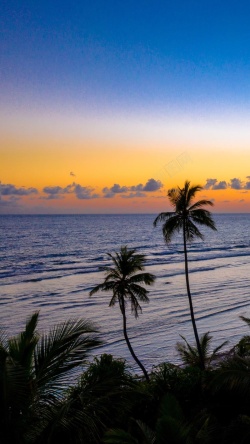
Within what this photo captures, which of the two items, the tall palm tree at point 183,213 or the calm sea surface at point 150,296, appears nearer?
the tall palm tree at point 183,213

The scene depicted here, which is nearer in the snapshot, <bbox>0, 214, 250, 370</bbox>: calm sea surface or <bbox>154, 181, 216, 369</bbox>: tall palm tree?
<bbox>154, 181, 216, 369</bbox>: tall palm tree

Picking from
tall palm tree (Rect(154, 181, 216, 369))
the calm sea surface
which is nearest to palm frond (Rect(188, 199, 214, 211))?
tall palm tree (Rect(154, 181, 216, 369))

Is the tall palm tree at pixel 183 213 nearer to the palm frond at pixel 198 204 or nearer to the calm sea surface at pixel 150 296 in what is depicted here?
the palm frond at pixel 198 204

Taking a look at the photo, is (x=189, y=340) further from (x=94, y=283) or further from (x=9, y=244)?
(x=9, y=244)

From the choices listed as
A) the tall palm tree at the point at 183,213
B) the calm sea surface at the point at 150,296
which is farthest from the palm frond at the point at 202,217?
the calm sea surface at the point at 150,296

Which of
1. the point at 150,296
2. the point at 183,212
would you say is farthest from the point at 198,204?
the point at 150,296

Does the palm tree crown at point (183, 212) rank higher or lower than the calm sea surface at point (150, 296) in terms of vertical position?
higher

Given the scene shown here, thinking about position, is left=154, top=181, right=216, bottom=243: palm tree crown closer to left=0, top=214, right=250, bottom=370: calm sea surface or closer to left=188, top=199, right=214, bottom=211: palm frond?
left=188, top=199, right=214, bottom=211: palm frond

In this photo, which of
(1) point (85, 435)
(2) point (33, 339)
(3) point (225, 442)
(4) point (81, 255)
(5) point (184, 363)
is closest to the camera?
(1) point (85, 435)

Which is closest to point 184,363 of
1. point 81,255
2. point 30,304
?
point 30,304

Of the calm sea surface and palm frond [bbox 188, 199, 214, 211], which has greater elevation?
palm frond [bbox 188, 199, 214, 211]

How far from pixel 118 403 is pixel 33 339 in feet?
6.54

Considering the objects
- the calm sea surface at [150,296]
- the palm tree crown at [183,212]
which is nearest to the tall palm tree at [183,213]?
the palm tree crown at [183,212]

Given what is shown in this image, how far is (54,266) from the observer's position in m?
81.2
